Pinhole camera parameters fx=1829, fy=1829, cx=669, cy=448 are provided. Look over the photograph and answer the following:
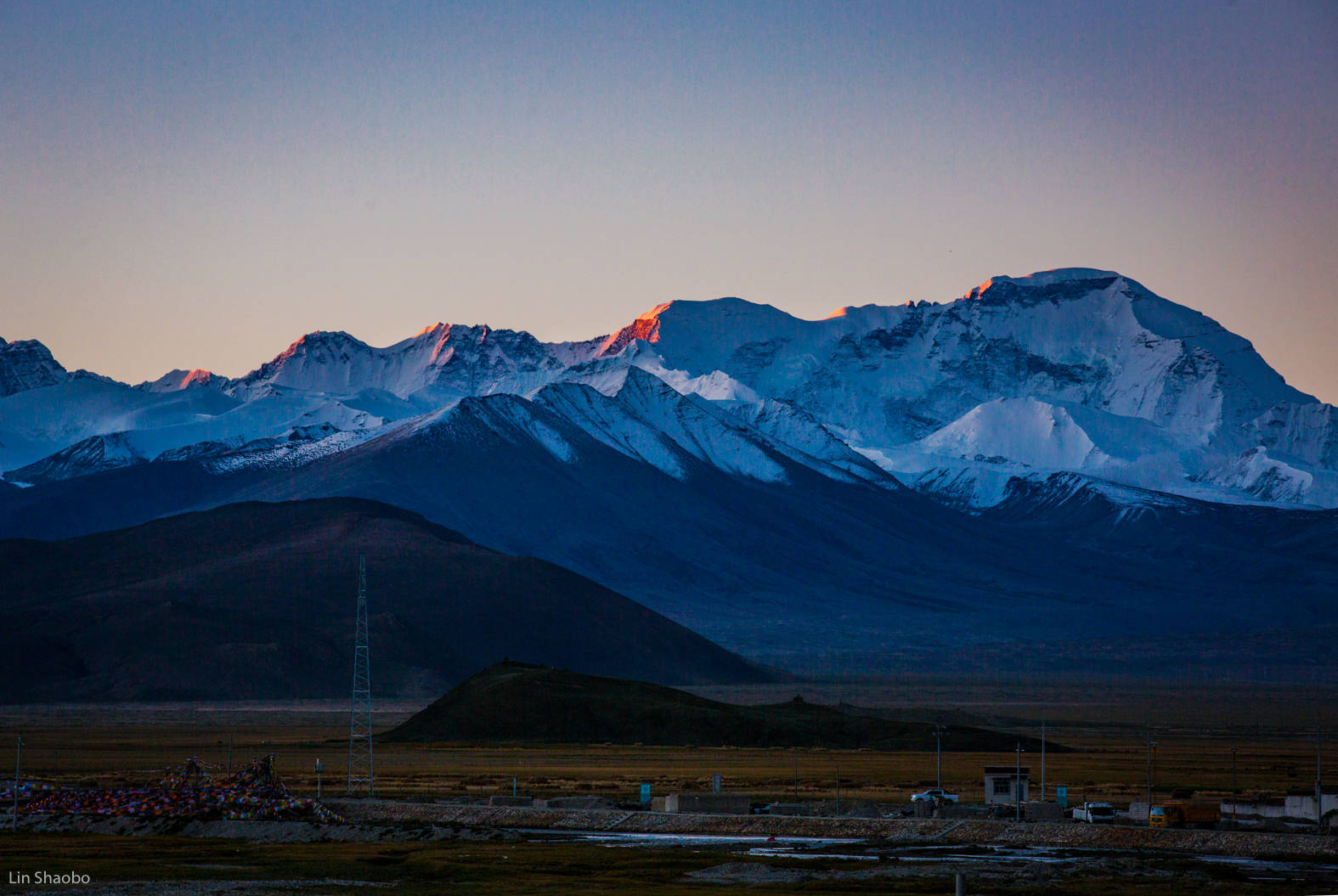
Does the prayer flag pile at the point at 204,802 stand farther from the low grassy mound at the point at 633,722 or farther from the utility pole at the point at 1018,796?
the low grassy mound at the point at 633,722

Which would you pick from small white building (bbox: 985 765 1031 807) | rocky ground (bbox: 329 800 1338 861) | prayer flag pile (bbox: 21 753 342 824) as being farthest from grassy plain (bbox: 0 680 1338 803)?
prayer flag pile (bbox: 21 753 342 824)

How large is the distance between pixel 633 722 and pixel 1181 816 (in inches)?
2743

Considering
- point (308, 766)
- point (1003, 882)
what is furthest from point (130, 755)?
point (1003, 882)

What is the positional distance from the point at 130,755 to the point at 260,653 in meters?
87.0

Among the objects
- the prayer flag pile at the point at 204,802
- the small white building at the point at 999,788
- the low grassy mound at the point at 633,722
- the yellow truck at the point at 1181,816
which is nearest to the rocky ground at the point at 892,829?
the yellow truck at the point at 1181,816

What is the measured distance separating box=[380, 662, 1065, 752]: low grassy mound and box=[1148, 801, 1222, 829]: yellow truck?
53.9 meters

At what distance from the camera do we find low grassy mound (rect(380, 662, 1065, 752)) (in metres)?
118

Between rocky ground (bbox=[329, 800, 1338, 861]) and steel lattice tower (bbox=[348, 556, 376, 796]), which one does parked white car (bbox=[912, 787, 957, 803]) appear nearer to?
rocky ground (bbox=[329, 800, 1338, 861])

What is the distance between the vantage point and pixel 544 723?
413 ft

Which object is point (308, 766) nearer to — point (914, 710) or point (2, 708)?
point (914, 710)

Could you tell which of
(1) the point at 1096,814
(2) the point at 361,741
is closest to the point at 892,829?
(1) the point at 1096,814

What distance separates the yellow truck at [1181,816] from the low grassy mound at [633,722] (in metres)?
53.9

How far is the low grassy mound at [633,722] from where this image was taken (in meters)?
118

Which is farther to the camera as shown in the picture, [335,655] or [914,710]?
[335,655]
